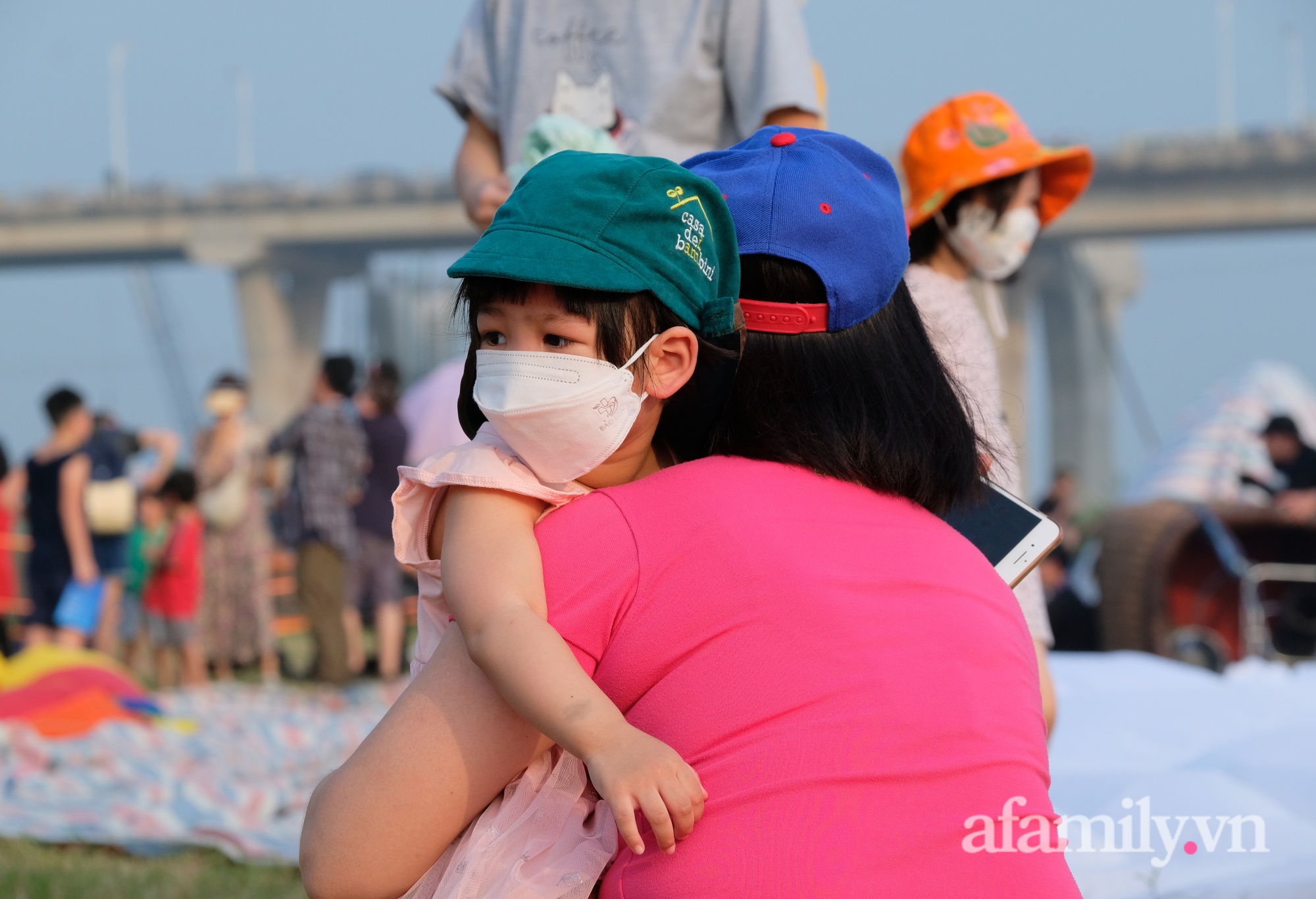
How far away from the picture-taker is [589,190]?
1.43 metres

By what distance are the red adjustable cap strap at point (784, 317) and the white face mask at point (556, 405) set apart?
0.12m

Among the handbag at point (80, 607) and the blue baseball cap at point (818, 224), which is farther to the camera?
the handbag at point (80, 607)

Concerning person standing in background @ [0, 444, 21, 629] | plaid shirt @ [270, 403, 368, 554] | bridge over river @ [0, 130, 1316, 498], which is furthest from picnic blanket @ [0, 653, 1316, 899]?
bridge over river @ [0, 130, 1316, 498]

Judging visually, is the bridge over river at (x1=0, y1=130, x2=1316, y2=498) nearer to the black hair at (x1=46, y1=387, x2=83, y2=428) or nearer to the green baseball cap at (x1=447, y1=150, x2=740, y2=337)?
the black hair at (x1=46, y1=387, x2=83, y2=428)

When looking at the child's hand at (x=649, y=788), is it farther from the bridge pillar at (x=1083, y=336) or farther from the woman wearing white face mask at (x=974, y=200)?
the bridge pillar at (x=1083, y=336)

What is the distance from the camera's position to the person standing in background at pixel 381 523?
27.6 feet

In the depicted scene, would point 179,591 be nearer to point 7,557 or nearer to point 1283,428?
point 7,557

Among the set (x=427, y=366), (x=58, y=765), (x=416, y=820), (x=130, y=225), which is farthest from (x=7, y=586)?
(x=130, y=225)

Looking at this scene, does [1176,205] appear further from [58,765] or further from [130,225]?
[58,765]

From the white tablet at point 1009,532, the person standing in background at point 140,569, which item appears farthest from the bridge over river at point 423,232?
the white tablet at point 1009,532

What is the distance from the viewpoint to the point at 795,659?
4.21 ft

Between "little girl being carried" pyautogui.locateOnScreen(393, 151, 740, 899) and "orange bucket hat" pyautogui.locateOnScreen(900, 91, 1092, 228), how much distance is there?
62.1 inches

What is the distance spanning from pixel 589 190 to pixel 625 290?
4.3 inches

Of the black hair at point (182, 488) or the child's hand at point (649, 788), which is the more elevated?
the child's hand at point (649, 788)
